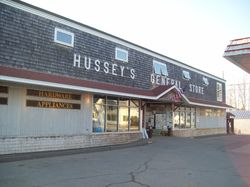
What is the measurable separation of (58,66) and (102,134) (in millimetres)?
4842

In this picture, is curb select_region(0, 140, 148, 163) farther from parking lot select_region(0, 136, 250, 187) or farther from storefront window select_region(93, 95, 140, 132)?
storefront window select_region(93, 95, 140, 132)

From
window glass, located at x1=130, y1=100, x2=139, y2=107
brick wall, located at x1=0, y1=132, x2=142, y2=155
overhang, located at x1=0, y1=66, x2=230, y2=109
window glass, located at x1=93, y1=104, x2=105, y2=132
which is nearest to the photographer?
overhang, located at x1=0, y1=66, x2=230, y2=109

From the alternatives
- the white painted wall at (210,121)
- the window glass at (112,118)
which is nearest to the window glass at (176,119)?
the white painted wall at (210,121)

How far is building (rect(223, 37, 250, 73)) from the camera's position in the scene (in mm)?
10547

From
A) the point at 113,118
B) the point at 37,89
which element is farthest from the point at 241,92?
the point at 37,89

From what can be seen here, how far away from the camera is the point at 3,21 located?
1407cm

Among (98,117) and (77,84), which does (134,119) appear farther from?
(77,84)

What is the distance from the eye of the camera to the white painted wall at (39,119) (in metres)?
14.3

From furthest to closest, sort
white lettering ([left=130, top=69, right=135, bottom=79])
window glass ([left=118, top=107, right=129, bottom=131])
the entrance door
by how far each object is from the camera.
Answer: the entrance door < white lettering ([left=130, top=69, right=135, bottom=79]) < window glass ([left=118, top=107, right=129, bottom=131])

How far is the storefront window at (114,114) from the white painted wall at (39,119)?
815 millimetres

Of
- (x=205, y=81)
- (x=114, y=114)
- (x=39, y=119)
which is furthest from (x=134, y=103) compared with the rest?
(x=205, y=81)

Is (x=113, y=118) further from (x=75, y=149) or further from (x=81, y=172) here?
(x=81, y=172)

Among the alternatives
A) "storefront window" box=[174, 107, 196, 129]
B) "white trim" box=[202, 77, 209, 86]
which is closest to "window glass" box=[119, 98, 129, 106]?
"storefront window" box=[174, 107, 196, 129]

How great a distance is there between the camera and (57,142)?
52.5ft
